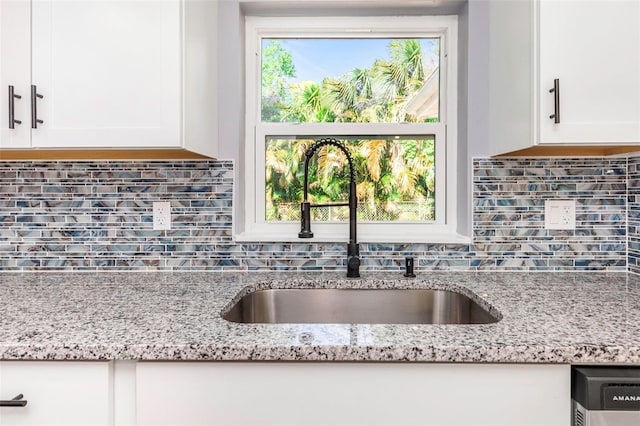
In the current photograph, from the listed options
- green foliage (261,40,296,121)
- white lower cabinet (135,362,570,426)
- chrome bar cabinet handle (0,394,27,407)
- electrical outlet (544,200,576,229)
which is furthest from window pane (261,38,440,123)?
chrome bar cabinet handle (0,394,27,407)

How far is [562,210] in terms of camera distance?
153 cm

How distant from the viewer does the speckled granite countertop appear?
2.62 feet

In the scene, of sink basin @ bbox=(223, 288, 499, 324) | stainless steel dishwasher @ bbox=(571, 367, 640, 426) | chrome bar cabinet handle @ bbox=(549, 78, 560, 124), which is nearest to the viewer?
stainless steel dishwasher @ bbox=(571, 367, 640, 426)

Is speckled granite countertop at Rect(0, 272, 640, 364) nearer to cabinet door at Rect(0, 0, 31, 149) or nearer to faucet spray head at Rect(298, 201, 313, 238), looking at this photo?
faucet spray head at Rect(298, 201, 313, 238)

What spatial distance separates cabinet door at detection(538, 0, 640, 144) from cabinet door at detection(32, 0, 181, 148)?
1.11 meters

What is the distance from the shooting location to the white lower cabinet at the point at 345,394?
0.82m

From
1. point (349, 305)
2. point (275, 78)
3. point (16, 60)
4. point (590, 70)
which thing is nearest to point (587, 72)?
point (590, 70)

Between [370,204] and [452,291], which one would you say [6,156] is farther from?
[452,291]

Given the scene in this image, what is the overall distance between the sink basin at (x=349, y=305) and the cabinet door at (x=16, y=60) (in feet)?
2.99

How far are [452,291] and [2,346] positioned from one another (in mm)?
1239

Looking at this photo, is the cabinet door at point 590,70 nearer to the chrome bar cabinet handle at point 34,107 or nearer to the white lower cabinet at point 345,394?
the white lower cabinet at point 345,394

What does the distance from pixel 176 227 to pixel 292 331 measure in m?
0.88

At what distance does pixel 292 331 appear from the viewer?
0.88 metres

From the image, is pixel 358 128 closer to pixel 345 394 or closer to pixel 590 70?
pixel 590 70
